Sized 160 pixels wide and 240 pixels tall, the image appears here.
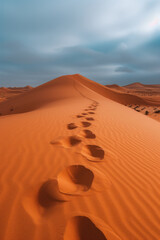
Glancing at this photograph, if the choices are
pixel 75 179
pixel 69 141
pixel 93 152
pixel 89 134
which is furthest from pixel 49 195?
pixel 89 134

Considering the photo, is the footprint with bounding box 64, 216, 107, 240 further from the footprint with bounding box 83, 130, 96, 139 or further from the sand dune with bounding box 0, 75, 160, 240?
the footprint with bounding box 83, 130, 96, 139

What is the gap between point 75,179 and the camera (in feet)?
6.31

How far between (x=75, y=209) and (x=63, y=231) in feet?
0.77

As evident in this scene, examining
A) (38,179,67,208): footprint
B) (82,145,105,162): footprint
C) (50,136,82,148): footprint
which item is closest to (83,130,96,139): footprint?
(50,136,82,148): footprint

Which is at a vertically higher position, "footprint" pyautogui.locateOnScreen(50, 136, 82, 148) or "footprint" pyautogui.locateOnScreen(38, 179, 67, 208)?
"footprint" pyautogui.locateOnScreen(50, 136, 82, 148)

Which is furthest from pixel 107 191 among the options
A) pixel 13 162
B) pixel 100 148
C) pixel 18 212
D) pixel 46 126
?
pixel 46 126

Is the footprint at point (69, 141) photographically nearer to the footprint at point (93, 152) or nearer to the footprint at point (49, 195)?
the footprint at point (93, 152)

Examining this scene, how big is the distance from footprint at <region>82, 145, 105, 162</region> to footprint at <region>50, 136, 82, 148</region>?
313 mm

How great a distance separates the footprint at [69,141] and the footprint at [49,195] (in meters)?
1.25

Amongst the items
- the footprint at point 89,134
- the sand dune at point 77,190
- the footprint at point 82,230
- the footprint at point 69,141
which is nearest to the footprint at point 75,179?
the sand dune at point 77,190

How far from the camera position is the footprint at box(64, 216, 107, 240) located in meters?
1.20

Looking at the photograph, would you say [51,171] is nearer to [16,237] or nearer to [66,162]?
[66,162]

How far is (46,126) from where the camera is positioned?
4.25 metres

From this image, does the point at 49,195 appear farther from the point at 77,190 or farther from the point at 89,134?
the point at 89,134
